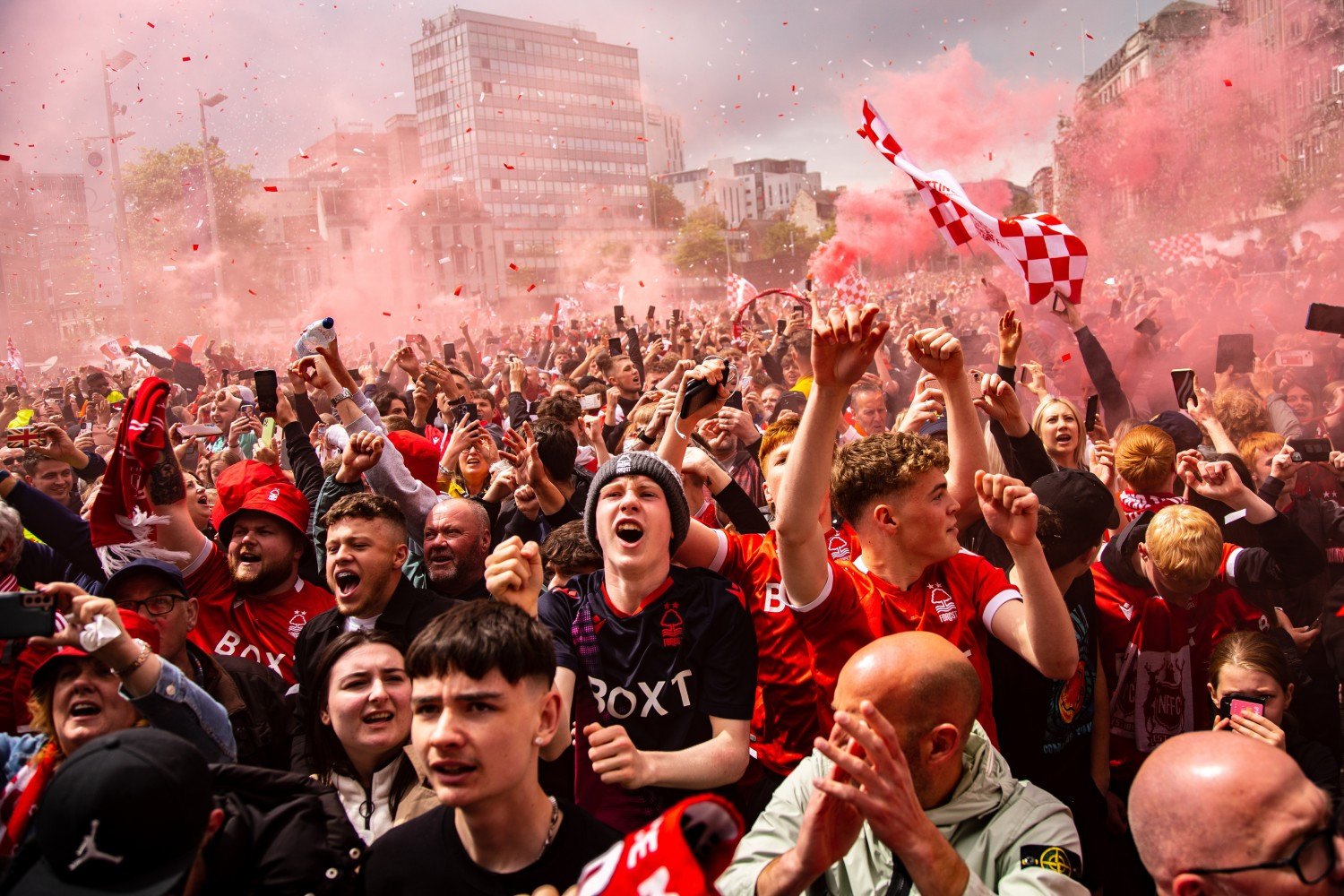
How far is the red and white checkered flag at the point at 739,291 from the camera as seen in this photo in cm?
1330

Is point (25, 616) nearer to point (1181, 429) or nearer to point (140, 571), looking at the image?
point (140, 571)

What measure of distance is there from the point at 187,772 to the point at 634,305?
41861 mm

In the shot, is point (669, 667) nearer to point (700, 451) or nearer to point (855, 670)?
point (855, 670)

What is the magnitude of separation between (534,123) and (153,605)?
6597 cm

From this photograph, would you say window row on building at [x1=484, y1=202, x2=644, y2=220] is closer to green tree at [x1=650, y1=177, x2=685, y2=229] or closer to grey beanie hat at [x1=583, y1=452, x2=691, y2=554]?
green tree at [x1=650, y1=177, x2=685, y2=229]

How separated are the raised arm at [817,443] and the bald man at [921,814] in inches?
19.8

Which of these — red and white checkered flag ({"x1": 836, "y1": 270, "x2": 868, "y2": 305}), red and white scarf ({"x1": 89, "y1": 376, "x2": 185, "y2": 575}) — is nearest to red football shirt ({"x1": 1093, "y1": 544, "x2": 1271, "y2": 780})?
red and white scarf ({"x1": 89, "y1": 376, "x2": 185, "y2": 575})

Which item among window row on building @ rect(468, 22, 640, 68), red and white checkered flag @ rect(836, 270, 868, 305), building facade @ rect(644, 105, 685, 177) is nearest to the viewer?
red and white checkered flag @ rect(836, 270, 868, 305)

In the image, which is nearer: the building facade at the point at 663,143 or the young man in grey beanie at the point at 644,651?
the young man in grey beanie at the point at 644,651

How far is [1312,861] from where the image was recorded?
1608 millimetres

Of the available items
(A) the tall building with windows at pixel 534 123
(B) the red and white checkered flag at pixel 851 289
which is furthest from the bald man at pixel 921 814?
(A) the tall building with windows at pixel 534 123

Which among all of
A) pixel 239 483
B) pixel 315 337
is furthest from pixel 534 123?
pixel 239 483

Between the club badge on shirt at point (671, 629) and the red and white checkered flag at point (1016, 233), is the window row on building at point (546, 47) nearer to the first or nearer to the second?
the red and white checkered flag at point (1016, 233)

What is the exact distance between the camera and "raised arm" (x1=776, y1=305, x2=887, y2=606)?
238 centimetres
